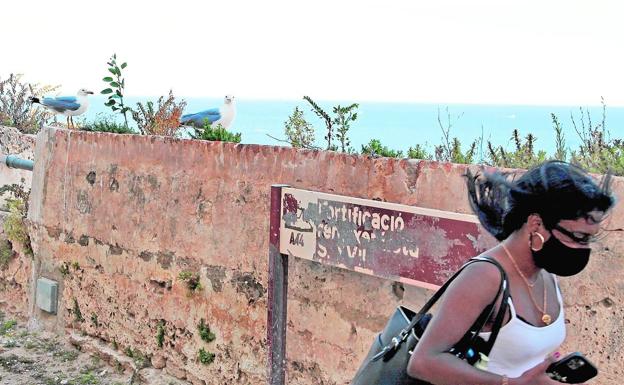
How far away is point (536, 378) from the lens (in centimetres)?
232

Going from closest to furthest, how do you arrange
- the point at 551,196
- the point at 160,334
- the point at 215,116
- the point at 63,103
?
the point at 551,196 < the point at 160,334 < the point at 215,116 < the point at 63,103

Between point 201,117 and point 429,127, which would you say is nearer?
point 201,117

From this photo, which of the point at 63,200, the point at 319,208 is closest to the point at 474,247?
the point at 319,208

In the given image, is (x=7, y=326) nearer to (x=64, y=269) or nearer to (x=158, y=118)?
(x=64, y=269)

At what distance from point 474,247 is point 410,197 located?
608 millimetres

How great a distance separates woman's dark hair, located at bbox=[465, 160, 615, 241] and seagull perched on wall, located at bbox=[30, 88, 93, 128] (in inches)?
261

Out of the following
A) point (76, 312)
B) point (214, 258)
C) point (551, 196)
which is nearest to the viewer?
point (551, 196)

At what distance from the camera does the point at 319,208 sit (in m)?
4.74

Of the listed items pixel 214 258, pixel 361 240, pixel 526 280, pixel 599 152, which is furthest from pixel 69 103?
pixel 526 280

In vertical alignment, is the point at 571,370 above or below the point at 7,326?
above

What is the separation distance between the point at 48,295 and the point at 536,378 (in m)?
5.70

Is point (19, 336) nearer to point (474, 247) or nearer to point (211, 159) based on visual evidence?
point (211, 159)

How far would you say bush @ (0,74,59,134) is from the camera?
12.7 m

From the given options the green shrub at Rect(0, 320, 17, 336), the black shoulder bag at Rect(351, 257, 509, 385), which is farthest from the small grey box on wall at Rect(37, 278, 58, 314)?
the black shoulder bag at Rect(351, 257, 509, 385)
